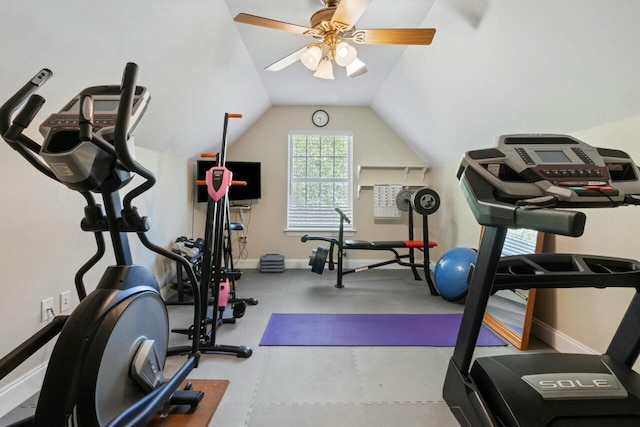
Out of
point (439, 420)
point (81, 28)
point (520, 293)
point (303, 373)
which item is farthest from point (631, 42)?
point (81, 28)

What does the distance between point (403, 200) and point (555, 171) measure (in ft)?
11.2

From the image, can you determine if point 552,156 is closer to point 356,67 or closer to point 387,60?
point 356,67

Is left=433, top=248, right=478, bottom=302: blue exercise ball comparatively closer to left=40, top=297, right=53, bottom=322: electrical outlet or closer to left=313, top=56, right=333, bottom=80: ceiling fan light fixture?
left=313, top=56, right=333, bottom=80: ceiling fan light fixture

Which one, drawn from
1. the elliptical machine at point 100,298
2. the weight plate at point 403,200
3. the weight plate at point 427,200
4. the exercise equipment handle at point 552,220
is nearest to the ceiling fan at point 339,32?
the elliptical machine at point 100,298

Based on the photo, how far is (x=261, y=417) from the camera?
5.55 ft

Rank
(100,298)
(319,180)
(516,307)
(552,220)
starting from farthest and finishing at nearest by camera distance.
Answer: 1. (319,180)
2. (516,307)
3. (100,298)
4. (552,220)

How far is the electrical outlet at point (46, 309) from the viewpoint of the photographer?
1.87 metres

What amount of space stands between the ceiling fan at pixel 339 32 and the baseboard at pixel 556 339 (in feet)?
7.93

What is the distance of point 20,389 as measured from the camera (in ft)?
5.64

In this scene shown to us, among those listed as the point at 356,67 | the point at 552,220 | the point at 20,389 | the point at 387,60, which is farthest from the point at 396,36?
the point at 20,389

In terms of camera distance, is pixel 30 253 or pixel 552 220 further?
pixel 30 253

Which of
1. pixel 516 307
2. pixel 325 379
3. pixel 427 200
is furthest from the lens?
pixel 427 200

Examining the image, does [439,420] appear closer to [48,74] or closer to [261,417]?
[261,417]

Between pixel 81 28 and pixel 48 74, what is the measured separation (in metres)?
0.71
